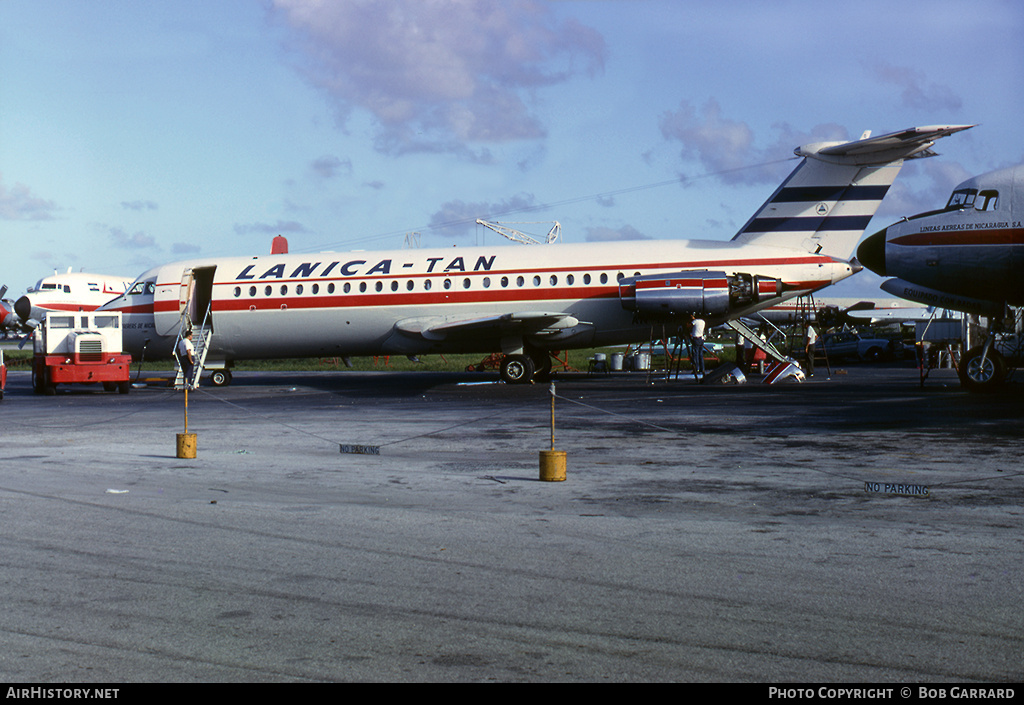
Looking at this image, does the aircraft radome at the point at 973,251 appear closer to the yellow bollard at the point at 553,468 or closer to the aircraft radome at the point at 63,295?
the yellow bollard at the point at 553,468

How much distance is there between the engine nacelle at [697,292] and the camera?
26625 mm

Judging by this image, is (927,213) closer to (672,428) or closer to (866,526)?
(672,428)

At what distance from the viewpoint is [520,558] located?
676 cm

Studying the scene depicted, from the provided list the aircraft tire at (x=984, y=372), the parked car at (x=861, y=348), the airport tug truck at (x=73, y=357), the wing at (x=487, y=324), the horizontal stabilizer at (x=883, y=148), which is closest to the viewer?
the aircraft tire at (x=984, y=372)

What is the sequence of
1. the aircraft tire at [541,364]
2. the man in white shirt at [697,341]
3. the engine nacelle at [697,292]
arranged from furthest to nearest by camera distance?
the aircraft tire at [541,364] → the man in white shirt at [697,341] → the engine nacelle at [697,292]

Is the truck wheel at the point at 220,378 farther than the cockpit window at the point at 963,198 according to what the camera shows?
Yes

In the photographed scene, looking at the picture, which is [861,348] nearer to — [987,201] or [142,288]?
[987,201]

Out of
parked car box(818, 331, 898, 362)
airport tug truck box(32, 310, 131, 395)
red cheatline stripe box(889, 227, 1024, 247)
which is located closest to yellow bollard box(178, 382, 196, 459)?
red cheatline stripe box(889, 227, 1024, 247)

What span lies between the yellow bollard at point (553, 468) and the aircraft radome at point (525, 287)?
16650mm

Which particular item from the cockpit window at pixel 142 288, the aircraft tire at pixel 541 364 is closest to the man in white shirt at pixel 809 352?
the aircraft tire at pixel 541 364

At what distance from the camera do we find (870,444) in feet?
42.5

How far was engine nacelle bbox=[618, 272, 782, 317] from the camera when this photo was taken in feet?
87.4

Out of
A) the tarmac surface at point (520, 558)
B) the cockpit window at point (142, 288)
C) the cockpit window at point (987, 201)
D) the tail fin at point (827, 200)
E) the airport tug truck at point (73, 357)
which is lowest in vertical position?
the tarmac surface at point (520, 558)

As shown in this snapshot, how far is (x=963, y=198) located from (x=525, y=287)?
40.0 feet
